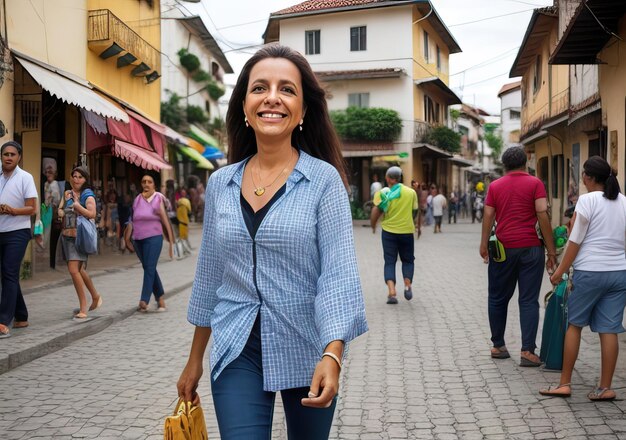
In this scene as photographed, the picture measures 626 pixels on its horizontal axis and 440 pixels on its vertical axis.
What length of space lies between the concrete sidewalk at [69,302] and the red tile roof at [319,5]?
Result: 24.5m

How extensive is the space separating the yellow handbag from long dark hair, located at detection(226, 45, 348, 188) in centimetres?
94

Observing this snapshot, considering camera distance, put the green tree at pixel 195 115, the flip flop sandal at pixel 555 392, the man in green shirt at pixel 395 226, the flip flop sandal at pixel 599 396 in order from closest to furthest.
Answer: the flip flop sandal at pixel 599 396 < the flip flop sandal at pixel 555 392 < the man in green shirt at pixel 395 226 < the green tree at pixel 195 115

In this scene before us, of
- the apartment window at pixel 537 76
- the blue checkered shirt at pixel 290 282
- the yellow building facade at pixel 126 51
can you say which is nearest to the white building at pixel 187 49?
the yellow building facade at pixel 126 51

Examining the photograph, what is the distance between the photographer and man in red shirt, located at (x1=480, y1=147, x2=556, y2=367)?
6527mm

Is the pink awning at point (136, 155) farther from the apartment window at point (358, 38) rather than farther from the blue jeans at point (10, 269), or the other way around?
the apartment window at point (358, 38)

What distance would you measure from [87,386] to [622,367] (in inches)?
173

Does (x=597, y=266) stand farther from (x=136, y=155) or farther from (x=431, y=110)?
(x=431, y=110)

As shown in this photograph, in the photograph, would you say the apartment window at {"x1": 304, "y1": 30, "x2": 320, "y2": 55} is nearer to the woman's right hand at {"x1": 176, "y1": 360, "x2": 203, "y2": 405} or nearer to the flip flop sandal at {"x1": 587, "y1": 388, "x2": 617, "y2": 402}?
the flip flop sandal at {"x1": 587, "y1": 388, "x2": 617, "y2": 402}

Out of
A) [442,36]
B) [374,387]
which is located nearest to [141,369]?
[374,387]

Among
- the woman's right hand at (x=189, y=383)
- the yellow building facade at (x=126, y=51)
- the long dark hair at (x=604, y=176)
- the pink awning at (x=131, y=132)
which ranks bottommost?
the woman's right hand at (x=189, y=383)

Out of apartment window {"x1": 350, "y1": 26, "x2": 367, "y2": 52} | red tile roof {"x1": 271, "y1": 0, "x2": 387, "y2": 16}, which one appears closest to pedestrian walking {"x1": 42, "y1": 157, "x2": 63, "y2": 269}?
red tile roof {"x1": 271, "y1": 0, "x2": 387, "y2": 16}

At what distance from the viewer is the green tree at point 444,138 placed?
42125 millimetres

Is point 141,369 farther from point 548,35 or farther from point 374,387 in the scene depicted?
point 548,35

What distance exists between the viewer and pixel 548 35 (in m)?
22.4
